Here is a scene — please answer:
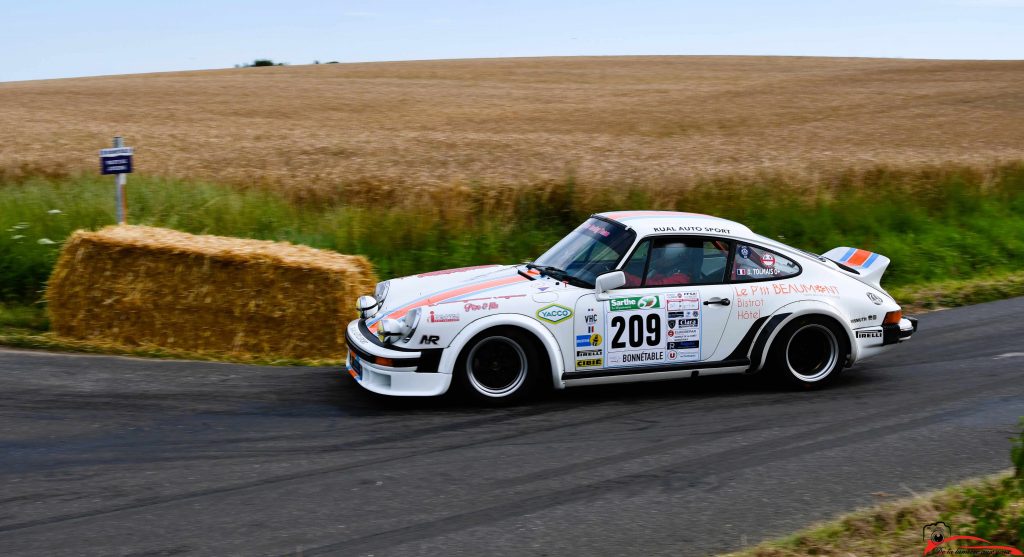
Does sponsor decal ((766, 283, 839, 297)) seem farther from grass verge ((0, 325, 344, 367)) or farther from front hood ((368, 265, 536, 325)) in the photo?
grass verge ((0, 325, 344, 367))

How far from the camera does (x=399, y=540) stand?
4977 millimetres

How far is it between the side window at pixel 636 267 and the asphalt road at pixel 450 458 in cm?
90

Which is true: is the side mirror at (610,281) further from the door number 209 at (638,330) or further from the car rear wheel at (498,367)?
the car rear wheel at (498,367)

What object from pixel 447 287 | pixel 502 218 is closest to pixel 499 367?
pixel 447 287

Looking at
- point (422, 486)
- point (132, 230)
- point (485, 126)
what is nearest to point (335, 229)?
point (132, 230)

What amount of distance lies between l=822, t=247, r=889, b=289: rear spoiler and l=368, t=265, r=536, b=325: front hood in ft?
9.09

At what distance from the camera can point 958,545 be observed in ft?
14.7

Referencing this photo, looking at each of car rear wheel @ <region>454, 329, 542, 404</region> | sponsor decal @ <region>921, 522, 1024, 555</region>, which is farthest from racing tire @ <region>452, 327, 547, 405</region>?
sponsor decal @ <region>921, 522, 1024, 555</region>

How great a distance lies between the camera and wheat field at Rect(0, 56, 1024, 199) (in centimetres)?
1934

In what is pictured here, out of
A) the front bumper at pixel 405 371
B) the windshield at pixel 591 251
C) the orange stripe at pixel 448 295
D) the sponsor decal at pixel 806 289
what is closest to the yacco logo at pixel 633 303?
the windshield at pixel 591 251

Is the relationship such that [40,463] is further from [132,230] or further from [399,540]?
[132,230]

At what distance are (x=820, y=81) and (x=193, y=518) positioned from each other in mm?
42433

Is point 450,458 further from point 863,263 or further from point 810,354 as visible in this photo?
point 863,263

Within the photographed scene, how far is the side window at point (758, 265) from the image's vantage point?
25.8ft
